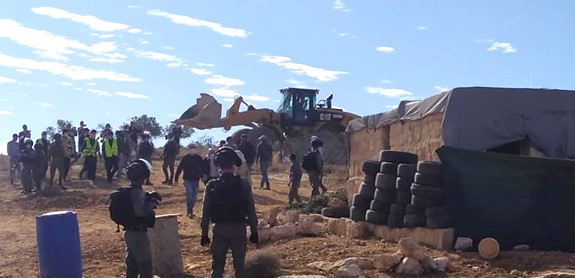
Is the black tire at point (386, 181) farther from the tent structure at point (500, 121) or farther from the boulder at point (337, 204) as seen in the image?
the boulder at point (337, 204)

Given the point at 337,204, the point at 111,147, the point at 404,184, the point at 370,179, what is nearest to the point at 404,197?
the point at 404,184

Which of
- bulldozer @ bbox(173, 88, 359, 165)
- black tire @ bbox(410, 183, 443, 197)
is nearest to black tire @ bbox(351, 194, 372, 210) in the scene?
black tire @ bbox(410, 183, 443, 197)

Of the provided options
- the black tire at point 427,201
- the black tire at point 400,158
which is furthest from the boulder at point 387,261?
the black tire at point 400,158

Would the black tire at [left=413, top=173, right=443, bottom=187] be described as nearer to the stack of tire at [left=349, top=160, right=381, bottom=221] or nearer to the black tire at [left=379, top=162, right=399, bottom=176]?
the black tire at [left=379, top=162, right=399, bottom=176]

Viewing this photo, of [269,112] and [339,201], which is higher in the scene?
[269,112]

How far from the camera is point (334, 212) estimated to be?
16172mm

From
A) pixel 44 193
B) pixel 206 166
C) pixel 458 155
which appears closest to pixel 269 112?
pixel 44 193

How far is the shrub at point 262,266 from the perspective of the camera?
10414 mm

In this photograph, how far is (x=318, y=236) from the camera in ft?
45.1

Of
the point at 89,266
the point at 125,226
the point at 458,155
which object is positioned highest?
the point at 458,155

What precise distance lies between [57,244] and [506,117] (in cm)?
727

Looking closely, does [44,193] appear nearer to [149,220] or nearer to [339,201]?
[339,201]

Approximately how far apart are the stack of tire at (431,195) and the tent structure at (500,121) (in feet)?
4.26

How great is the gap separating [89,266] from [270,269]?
141 inches
